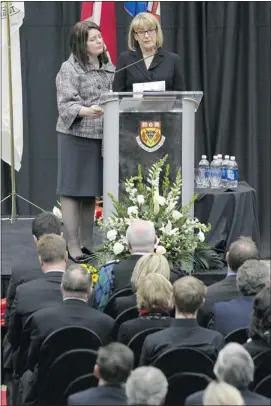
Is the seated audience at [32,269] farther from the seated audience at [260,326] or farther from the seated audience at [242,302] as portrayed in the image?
the seated audience at [260,326]

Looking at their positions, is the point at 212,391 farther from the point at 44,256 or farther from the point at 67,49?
the point at 67,49

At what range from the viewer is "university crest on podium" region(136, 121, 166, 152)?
767 centimetres

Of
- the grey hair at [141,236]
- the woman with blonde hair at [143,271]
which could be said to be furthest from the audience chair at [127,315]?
the grey hair at [141,236]

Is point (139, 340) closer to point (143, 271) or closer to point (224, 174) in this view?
point (143, 271)

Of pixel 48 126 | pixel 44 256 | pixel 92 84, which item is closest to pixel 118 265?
pixel 44 256

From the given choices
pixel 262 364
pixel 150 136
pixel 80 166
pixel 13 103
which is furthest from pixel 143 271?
pixel 13 103

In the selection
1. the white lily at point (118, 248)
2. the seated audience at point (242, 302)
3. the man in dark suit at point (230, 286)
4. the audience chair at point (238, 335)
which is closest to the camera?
the audience chair at point (238, 335)

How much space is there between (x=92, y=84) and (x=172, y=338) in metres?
2.83

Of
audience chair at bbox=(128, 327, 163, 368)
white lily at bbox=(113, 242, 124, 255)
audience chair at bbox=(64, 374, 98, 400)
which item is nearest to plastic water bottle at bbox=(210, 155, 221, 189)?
white lily at bbox=(113, 242, 124, 255)

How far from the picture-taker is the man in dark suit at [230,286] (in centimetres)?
640

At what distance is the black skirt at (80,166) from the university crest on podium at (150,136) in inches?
18.5

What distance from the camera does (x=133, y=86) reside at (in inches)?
296

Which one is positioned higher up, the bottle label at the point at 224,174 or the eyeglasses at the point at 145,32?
the eyeglasses at the point at 145,32

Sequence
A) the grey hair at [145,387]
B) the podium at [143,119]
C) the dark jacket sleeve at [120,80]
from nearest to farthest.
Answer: the grey hair at [145,387] → the podium at [143,119] → the dark jacket sleeve at [120,80]
